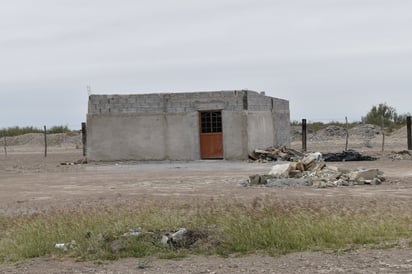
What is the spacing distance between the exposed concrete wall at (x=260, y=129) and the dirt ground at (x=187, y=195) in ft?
7.15

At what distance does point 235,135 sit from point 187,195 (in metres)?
15.2

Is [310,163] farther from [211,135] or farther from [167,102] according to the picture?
[167,102]

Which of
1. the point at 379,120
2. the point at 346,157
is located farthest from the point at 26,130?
the point at 346,157

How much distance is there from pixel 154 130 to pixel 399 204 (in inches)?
794

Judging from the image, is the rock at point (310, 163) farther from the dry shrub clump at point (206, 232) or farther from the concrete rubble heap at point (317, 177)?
the dry shrub clump at point (206, 232)

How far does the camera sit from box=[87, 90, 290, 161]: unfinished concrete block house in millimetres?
32844

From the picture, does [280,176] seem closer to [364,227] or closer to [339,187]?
[339,187]

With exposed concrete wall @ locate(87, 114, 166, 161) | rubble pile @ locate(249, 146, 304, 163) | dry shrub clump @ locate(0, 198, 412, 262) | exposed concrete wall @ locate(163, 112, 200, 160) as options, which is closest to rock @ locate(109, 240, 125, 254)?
dry shrub clump @ locate(0, 198, 412, 262)

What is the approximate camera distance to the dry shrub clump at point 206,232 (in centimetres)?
989

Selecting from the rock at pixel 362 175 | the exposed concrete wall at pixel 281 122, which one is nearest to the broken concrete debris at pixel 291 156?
the exposed concrete wall at pixel 281 122

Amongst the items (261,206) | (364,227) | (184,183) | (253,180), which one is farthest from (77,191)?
(364,227)

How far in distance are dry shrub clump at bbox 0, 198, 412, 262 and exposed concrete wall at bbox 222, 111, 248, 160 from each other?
1919 cm

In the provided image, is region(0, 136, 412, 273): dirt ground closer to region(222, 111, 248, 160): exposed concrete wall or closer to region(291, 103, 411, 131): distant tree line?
region(222, 111, 248, 160): exposed concrete wall

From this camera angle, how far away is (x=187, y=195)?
1777 cm
